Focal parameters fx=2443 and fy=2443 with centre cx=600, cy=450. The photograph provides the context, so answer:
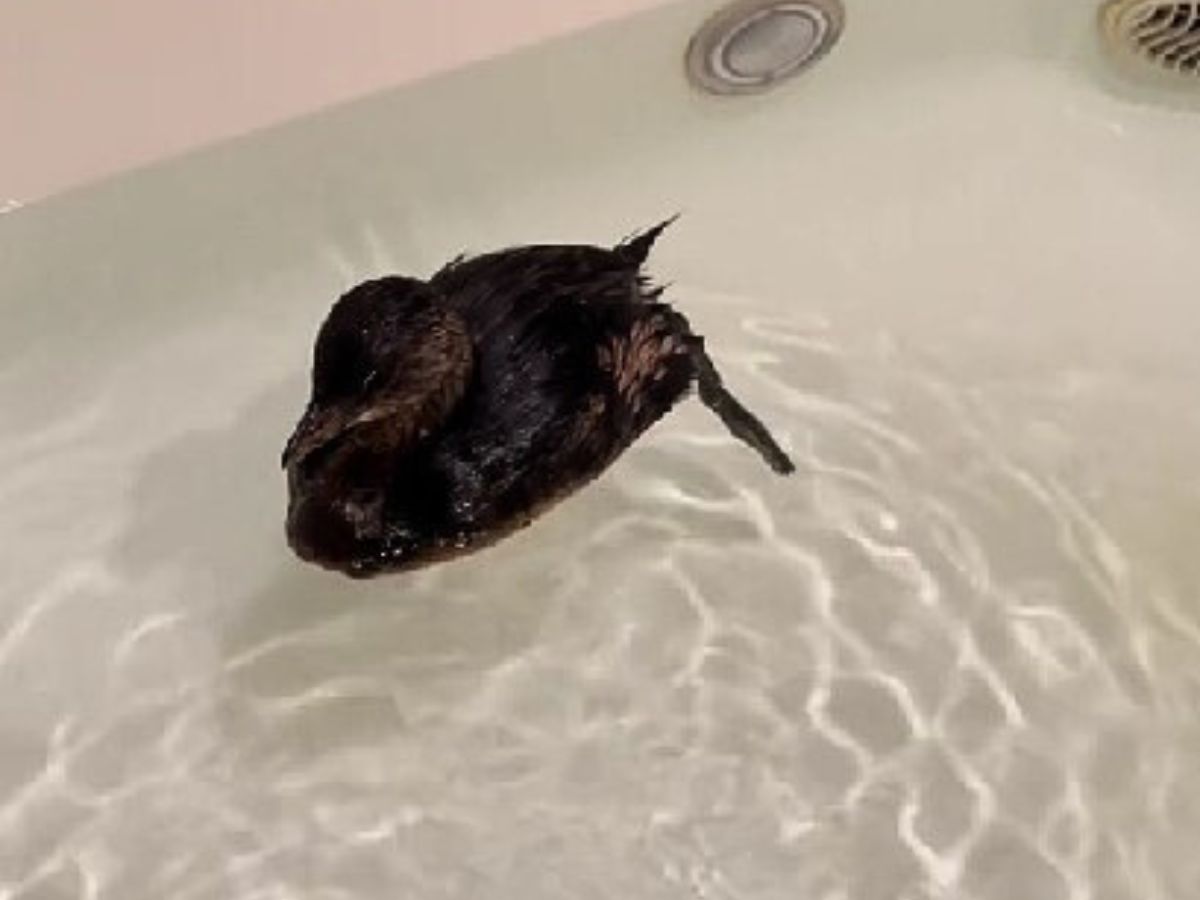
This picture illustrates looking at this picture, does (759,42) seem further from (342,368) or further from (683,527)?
(342,368)

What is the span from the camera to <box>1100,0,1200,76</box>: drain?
1434 mm

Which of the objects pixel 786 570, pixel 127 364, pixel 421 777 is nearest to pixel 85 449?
pixel 127 364

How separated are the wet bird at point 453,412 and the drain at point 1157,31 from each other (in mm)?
485

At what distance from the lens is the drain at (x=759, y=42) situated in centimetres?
140

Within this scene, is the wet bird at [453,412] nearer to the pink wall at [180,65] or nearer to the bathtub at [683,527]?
the bathtub at [683,527]

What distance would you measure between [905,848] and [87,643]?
1.37 ft

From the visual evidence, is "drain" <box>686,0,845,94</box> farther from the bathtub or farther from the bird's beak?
the bird's beak

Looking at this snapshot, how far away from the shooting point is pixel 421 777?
117 centimetres

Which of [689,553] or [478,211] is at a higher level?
[478,211]

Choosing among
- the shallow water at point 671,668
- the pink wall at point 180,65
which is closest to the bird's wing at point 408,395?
the shallow water at point 671,668

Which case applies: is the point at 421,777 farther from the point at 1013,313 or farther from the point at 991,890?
the point at 1013,313

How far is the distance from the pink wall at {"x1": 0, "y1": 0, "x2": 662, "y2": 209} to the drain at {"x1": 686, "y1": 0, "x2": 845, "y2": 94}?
12 cm

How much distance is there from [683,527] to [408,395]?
0.27 m

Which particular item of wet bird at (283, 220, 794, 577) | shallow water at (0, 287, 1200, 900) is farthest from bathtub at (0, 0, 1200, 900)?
wet bird at (283, 220, 794, 577)
